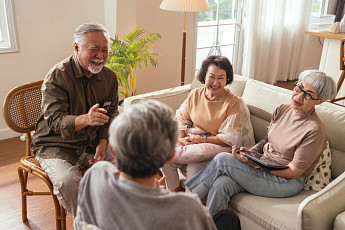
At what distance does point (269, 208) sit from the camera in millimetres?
1991

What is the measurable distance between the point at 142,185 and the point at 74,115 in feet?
4.26

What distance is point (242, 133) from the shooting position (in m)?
2.52

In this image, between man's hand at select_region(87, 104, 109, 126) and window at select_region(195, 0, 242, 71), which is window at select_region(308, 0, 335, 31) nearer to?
window at select_region(195, 0, 242, 71)

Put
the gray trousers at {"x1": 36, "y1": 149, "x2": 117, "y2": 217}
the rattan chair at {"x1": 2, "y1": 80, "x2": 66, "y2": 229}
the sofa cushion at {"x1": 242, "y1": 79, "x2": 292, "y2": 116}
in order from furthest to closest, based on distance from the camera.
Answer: the sofa cushion at {"x1": 242, "y1": 79, "x2": 292, "y2": 116} < the rattan chair at {"x1": 2, "y1": 80, "x2": 66, "y2": 229} < the gray trousers at {"x1": 36, "y1": 149, "x2": 117, "y2": 217}

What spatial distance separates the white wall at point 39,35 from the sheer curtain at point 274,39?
217 cm

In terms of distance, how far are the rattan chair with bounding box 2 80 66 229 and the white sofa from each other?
0.75 m

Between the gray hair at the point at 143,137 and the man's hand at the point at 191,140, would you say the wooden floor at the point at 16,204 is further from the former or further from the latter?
the gray hair at the point at 143,137

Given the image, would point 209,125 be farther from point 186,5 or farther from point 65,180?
point 186,5

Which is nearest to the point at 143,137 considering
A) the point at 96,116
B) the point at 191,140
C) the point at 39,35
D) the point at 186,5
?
the point at 96,116

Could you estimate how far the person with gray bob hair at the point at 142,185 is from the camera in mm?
1018

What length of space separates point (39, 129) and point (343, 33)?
386cm

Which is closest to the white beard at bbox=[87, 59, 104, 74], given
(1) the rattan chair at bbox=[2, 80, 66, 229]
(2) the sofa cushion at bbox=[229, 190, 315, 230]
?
(1) the rattan chair at bbox=[2, 80, 66, 229]

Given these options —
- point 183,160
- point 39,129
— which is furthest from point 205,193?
point 39,129

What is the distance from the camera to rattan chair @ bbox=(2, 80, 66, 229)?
2.15 meters
